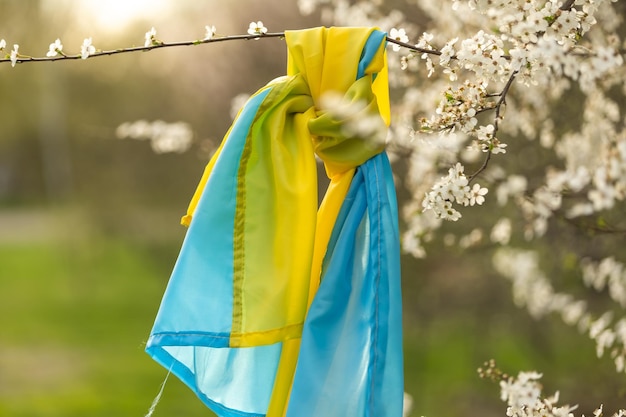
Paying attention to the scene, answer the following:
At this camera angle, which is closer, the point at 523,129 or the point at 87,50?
the point at 87,50

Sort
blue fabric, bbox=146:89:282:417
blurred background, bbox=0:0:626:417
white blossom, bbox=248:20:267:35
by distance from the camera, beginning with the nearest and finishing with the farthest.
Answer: blue fabric, bbox=146:89:282:417 < white blossom, bbox=248:20:267:35 < blurred background, bbox=0:0:626:417

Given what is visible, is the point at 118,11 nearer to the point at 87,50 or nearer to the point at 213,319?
the point at 87,50

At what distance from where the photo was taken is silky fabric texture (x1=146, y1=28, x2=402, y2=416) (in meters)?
1.77

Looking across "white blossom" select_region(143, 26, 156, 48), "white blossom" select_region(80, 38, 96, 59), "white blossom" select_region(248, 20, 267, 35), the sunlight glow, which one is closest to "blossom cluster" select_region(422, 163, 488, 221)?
"white blossom" select_region(248, 20, 267, 35)

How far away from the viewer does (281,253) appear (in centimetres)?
182

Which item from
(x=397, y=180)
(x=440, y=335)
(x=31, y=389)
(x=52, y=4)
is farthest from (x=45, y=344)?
(x=397, y=180)

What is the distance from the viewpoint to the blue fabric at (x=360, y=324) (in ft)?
5.78

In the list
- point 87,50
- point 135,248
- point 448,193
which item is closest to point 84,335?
point 135,248

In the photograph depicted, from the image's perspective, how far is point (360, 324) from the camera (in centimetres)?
180

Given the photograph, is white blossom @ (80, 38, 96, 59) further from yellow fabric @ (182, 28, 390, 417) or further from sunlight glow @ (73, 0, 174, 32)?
sunlight glow @ (73, 0, 174, 32)

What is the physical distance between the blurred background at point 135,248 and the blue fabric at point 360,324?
218 centimetres

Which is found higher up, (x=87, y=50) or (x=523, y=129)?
(x=523, y=129)

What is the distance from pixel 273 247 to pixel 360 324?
9.7 inches

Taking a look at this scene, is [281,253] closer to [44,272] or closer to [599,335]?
[599,335]
